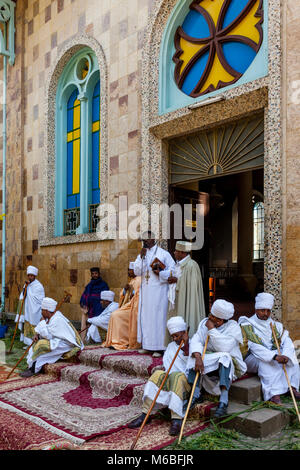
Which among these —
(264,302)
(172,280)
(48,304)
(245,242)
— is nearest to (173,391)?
(264,302)

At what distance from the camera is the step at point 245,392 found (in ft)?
13.6

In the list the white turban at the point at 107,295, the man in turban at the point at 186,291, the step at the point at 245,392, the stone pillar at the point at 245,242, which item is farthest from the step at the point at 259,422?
the stone pillar at the point at 245,242

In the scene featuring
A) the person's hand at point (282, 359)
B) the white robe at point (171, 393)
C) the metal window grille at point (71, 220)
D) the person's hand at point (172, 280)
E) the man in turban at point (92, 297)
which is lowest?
the white robe at point (171, 393)

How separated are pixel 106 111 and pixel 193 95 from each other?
207cm

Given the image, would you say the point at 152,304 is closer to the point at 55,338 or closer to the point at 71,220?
the point at 55,338

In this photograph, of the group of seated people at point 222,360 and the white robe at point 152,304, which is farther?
the white robe at point 152,304

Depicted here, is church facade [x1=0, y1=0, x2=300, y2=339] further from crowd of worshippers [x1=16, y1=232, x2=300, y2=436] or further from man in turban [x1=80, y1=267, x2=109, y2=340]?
crowd of worshippers [x1=16, y1=232, x2=300, y2=436]

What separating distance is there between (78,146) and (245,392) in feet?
21.9

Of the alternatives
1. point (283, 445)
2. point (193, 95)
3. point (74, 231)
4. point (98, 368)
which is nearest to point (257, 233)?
point (74, 231)

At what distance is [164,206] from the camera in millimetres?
7160

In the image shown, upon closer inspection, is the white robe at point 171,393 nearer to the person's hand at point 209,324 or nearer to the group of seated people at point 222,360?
the group of seated people at point 222,360

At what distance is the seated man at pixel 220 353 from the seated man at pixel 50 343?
2433 mm

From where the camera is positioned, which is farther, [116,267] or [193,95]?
[116,267]
